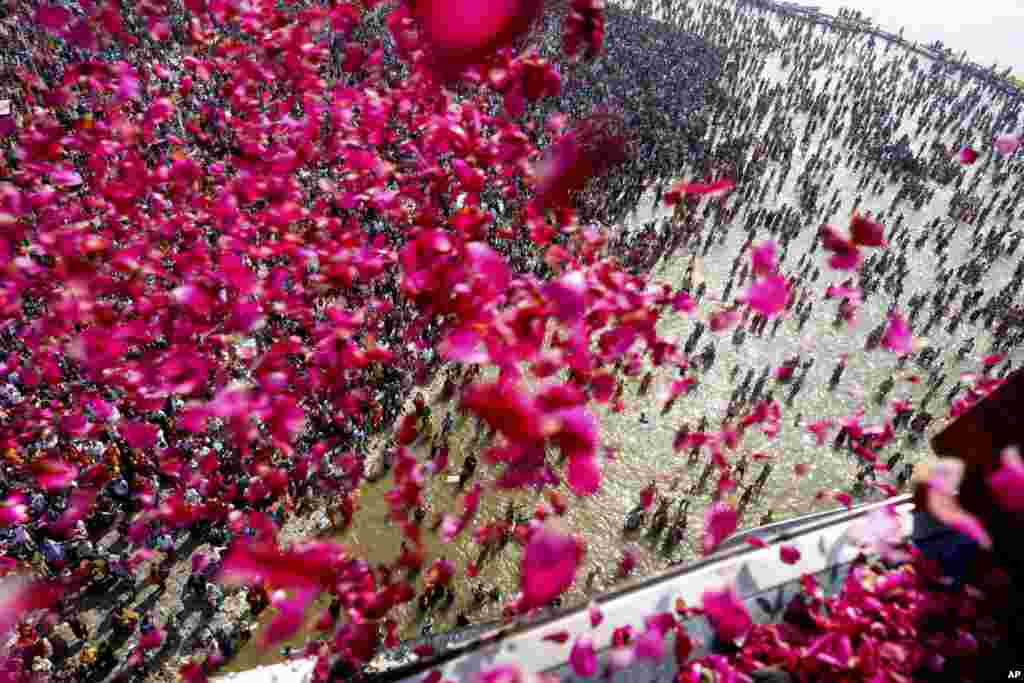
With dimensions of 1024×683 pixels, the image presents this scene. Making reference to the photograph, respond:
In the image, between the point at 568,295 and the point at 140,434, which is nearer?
the point at 568,295

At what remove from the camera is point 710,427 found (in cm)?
1343

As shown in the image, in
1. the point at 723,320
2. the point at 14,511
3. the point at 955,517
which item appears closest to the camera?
the point at 955,517

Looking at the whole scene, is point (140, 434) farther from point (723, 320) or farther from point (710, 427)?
point (723, 320)

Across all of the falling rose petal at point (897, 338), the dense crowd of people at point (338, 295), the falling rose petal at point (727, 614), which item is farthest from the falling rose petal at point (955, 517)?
the falling rose petal at point (897, 338)

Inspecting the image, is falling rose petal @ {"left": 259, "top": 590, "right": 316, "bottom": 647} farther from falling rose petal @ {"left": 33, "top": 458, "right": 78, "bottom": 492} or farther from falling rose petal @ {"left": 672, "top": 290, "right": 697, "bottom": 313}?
falling rose petal @ {"left": 672, "top": 290, "right": 697, "bottom": 313}

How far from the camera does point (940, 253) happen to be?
20.6 m

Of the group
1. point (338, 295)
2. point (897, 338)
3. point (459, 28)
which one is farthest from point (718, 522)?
point (459, 28)

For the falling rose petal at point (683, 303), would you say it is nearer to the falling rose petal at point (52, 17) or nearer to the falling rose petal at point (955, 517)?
the falling rose petal at point (955, 517)

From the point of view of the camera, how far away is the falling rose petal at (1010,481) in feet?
16.0

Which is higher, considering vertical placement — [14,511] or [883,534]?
[883,534]

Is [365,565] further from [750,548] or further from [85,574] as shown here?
[750,548]

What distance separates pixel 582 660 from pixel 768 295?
1423cm

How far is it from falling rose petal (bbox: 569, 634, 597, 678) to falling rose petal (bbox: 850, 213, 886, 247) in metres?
15.6

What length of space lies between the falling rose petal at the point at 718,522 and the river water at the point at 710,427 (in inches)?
7.8
